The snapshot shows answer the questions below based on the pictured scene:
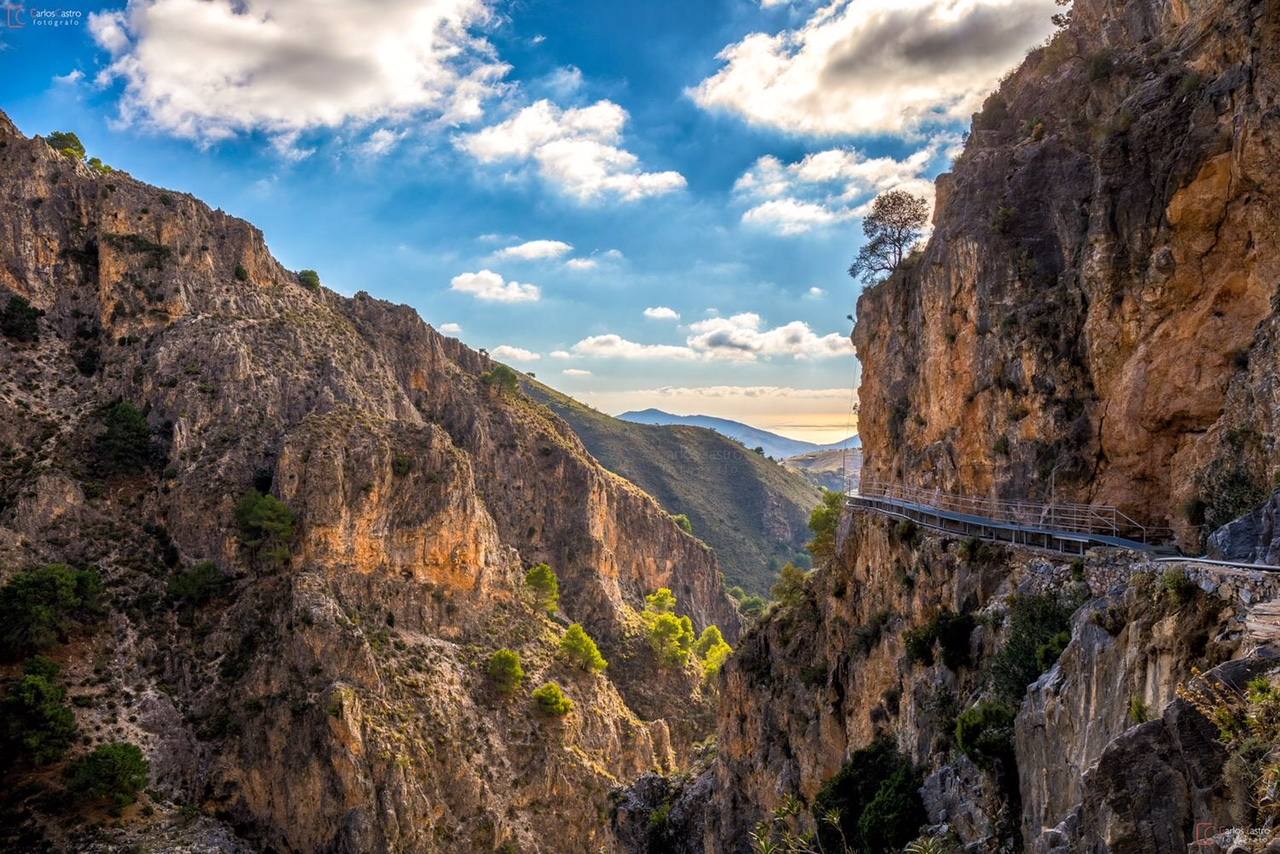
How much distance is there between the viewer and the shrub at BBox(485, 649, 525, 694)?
67.1 meters

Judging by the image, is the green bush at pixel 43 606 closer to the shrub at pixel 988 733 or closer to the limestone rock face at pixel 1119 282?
the limestone rock face at pixel 1119 282

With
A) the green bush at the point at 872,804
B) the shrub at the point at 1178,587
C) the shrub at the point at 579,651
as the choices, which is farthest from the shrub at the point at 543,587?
the shrub at the point at 1178,587

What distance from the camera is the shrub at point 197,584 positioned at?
58.9 meters

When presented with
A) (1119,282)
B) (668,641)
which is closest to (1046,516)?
(1119,282)

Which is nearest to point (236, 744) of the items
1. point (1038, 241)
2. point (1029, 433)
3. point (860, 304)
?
point (860, 304)

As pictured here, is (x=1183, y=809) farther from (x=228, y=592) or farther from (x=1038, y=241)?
(x=228, y=592)

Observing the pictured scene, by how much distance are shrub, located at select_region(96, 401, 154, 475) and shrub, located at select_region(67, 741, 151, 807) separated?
81.0 feet

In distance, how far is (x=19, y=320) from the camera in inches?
2542

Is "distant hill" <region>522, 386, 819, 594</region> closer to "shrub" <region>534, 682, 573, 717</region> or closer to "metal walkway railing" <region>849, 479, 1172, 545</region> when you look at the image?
"shrub" <region>534, 682, 573, 717</region>

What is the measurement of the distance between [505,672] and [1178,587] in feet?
204

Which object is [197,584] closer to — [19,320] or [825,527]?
[19,320]

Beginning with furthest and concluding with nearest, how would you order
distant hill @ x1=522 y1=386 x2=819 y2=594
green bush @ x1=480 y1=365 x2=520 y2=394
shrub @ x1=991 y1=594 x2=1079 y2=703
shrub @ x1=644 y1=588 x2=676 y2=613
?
1. distant hill @ x1=522 y1=386 x2=819 y2=594
2. green bush @ x1=480 y1=365 x2=520 y2=394
3. shrub @ x1=644 y1=588 x2=676 y2=613
4. shrub @ x1=991 y1=594 x2=1079 y2=703

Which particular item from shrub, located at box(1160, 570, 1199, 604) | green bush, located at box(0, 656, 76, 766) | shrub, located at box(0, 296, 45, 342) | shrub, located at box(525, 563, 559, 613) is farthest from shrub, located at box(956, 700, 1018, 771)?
shrub, located at box(0, 296, 45, 342)

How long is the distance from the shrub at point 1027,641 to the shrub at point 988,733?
658 mm
